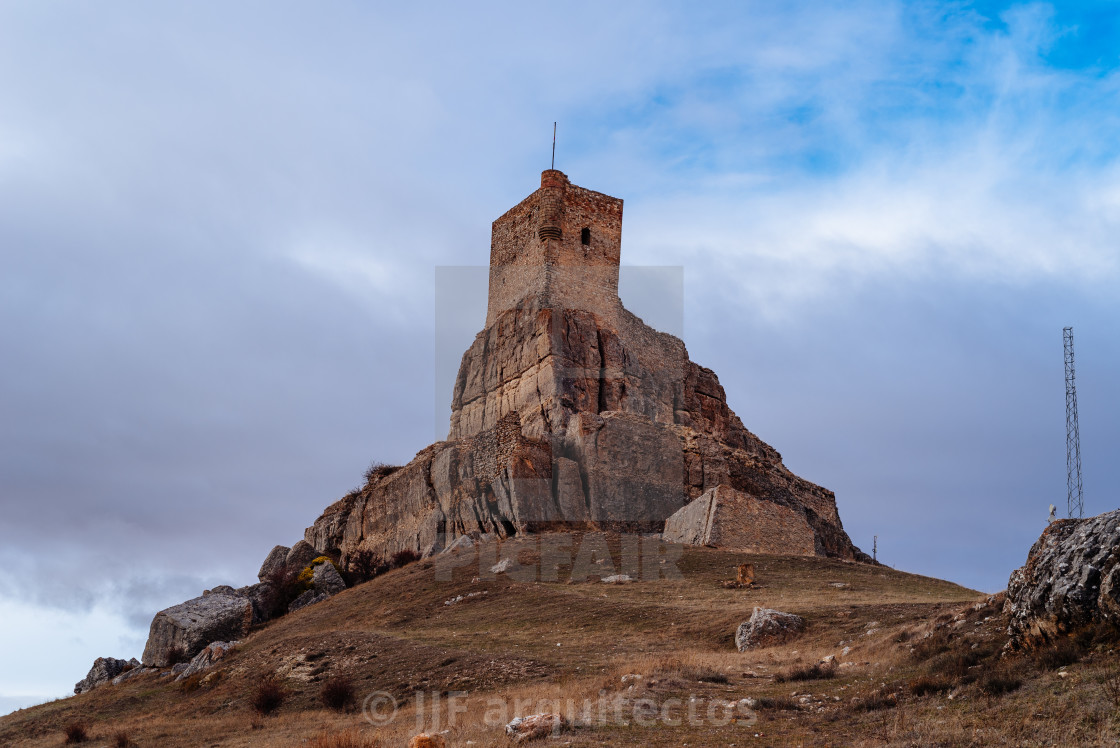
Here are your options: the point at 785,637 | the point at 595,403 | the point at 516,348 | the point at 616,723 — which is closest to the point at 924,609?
the point at 785,637

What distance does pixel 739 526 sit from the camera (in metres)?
31.8

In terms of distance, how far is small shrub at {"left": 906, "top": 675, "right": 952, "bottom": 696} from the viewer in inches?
475

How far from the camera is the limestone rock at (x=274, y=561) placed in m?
44.6

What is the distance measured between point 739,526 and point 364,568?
52.5 feet

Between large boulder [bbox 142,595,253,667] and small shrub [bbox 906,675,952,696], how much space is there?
24.7 metres

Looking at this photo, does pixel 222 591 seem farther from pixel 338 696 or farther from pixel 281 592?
pixel 338 696

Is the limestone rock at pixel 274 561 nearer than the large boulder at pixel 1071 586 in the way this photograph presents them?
No

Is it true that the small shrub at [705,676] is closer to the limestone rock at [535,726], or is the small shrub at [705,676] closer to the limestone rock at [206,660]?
the limestone rock at [535,726]

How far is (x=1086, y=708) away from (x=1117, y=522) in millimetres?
3121

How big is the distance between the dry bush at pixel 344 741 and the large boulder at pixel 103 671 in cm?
2307

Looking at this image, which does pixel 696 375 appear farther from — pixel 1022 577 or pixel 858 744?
pixel 858 744

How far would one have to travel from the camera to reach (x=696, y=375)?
5038 cm

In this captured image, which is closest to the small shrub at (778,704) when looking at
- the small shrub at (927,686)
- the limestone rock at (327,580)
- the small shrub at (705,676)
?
the small shrub at (927,686)

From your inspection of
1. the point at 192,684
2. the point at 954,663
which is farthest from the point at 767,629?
the point at 192,684
